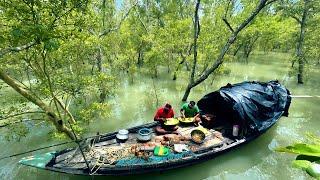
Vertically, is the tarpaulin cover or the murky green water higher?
the tarpaulin cover

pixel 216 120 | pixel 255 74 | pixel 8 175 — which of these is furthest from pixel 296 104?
pixel 8 175

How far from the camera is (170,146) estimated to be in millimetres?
9602

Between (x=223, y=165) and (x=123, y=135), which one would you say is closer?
(x=123, y=135)

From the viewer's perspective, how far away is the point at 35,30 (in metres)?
5.42

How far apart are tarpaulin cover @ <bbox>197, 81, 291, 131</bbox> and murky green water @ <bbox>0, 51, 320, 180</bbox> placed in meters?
1.18

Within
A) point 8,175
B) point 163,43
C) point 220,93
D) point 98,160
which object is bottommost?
point 8,175

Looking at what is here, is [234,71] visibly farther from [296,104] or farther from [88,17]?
[88,17]

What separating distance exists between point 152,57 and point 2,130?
39.5 feet

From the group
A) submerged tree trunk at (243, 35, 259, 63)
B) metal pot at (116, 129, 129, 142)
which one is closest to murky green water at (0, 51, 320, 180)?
metal pot at (116, 129, 129, 142)

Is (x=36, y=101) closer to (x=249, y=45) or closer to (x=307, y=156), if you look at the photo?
(x=307, y=156)

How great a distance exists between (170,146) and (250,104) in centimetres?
344

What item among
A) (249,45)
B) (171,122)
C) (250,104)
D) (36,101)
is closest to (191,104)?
(171,122)

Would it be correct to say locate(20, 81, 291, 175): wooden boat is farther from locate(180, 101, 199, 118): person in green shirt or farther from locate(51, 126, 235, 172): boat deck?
locate(180, 101, 199, 118): person in green shirt

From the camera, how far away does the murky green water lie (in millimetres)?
10156
